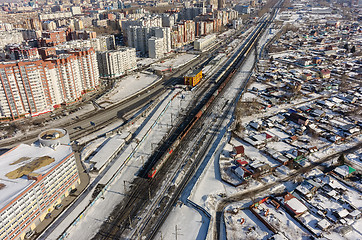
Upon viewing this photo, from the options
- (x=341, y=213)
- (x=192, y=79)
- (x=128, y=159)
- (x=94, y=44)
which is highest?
(x=94, y=44)

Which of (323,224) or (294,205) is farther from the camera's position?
(294,205)

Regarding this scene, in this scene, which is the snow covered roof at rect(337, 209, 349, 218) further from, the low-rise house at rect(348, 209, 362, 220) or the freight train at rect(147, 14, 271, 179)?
the freight train at rect(147, 14, 271, 179)

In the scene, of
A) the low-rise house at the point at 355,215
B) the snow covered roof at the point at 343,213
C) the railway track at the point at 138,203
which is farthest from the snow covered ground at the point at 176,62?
the low-rise house at the point at 355,215

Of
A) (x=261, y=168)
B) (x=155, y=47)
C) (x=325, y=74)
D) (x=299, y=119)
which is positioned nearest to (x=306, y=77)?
(x=325, y=74)

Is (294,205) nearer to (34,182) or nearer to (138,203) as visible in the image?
(138,203)

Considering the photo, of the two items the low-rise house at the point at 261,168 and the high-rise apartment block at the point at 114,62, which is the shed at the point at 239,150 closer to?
the low-rise house at the point at 261,168

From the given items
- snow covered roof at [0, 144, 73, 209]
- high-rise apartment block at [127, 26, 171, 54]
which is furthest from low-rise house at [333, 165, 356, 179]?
high-rise apartment block at [127, 26, 171, 54]

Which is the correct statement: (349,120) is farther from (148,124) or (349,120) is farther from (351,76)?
(148,124)

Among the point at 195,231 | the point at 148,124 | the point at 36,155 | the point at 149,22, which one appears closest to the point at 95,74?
the point at 148,124
